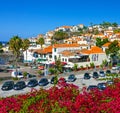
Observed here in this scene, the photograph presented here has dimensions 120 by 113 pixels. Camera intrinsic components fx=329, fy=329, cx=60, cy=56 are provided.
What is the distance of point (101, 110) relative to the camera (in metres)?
12.5

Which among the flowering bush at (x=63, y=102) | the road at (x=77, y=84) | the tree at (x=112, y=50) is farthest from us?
the tree at (x=112, y=50)

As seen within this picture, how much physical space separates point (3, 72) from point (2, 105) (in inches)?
2757

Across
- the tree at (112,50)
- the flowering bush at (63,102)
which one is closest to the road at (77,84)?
the tree at (112,50)

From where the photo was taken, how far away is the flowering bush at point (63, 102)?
12.4 meters

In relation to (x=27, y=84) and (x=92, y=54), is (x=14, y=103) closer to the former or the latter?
(x=27, y=84)

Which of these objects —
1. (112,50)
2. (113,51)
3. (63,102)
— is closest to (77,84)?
(112,50)

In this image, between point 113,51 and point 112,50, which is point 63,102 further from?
point 113,51

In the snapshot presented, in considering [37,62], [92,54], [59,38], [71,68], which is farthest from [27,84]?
[59,38]

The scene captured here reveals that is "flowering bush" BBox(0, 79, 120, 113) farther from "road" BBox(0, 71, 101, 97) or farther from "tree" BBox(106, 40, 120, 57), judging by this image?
"tree" BBox(106, 40, 120, 57)

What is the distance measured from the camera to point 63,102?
12.9m

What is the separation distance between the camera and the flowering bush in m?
12.4

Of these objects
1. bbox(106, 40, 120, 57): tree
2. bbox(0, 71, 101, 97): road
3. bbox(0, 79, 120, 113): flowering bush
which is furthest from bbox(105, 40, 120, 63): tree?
bbox(0, 79, 120, 113): flowering bush

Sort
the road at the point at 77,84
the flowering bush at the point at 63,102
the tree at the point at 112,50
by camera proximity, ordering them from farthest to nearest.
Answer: the tree at the point at 112,50
the road at the point at 77,84
the flowering bush at the point at 63,102

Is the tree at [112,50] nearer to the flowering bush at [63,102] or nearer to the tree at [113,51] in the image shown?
the tree at [113,51]
